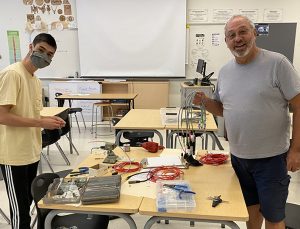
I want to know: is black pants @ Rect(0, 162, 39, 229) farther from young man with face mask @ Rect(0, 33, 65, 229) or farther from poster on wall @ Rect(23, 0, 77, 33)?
poster on wall @ Rect(23, 0, 77, 33)

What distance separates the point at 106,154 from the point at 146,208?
2.78 ft

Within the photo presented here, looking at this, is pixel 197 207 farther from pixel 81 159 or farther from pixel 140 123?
pixel 81 159

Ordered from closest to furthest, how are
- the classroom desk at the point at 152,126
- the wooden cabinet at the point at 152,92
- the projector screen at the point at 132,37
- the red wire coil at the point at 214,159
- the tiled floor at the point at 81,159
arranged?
1. the red wire coil at the point at 214,159
2. the tiled floor at the point at 81,159
3. the classroom desk at the point at 152,126
4. the projector screen at the point at 132,37
5. the wooden cabinet at the point at 152,92

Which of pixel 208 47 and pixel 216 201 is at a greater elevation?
pixel 208 47

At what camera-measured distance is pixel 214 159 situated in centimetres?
207

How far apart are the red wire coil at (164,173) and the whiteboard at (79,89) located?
4.78m

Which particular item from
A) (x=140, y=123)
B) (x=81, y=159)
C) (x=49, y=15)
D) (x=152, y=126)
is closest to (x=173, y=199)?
(x=152, y=126)

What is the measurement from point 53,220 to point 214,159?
45.3 inches

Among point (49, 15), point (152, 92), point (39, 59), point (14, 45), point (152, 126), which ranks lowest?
point (152, 92)

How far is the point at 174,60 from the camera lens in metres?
6.47

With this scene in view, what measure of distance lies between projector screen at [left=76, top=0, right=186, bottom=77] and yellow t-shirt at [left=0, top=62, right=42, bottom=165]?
475 centimetres

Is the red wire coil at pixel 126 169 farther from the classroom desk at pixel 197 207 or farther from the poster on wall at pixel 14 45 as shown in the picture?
the poster on wall at pixel 14 45

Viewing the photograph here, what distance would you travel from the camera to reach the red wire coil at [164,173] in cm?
178

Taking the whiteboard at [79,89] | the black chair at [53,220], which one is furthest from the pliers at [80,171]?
the whiteboard at [79,89]
